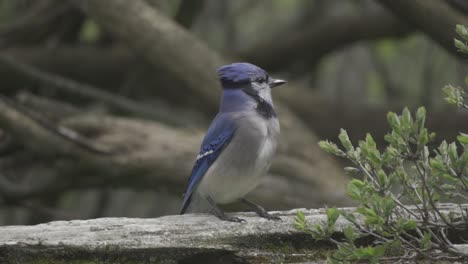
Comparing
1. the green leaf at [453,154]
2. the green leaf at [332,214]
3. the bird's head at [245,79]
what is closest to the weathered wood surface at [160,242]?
the green leaf at [332,214]

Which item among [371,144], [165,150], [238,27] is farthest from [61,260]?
[238,27]

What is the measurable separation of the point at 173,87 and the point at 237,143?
13.3 feet

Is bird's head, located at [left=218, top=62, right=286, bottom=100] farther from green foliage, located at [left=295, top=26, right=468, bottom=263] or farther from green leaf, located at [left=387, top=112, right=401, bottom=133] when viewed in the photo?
green leaf, located at [left=387, top=112, right=401, bottom=133]

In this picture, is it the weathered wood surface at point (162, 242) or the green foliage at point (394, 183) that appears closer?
the green foliage at point (394, 183)

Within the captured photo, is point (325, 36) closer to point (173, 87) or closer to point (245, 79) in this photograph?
point (173, 87)

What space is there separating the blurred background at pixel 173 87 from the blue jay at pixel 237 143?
1.78 metres

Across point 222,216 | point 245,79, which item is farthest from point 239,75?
point 222,216

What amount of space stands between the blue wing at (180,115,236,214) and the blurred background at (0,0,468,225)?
1.89 meters

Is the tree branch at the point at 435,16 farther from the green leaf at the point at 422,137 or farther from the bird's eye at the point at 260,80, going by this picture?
the green leaf at the point at 422,137

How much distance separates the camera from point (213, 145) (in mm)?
4590

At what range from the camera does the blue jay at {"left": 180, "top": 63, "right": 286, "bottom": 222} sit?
4461 millimetres

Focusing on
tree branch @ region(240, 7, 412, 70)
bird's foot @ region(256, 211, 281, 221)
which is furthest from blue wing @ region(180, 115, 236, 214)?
tree branch @ region(240, 7, 412, 70)

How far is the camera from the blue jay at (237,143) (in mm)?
4461

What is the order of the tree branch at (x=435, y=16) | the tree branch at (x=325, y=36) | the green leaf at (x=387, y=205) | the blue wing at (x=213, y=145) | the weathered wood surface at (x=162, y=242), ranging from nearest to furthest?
the green leaf at (x=387, y=205) → the weathered wood surface at (x=162, y=242) → the blue wing at (x=213, y=145) → the tree branch at (x=435, y=16) → the tree branch at (x=325, y=36)
